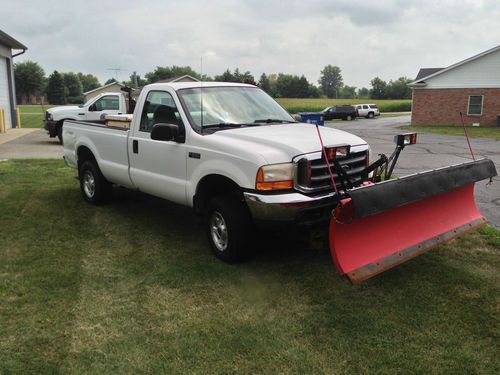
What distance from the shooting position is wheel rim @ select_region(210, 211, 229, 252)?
16.5ft

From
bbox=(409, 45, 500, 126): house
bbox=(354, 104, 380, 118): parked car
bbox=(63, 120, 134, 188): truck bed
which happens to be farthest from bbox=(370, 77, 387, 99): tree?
bbox=(63, 120, 134, 188): truck bed

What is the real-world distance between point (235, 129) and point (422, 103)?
32.5 m

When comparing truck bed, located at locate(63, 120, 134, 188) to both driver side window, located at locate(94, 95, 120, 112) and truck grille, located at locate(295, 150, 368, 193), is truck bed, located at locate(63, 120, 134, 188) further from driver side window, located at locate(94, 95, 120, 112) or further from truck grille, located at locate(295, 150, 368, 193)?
driver side window, located at locate(94, 95, 120, 112)

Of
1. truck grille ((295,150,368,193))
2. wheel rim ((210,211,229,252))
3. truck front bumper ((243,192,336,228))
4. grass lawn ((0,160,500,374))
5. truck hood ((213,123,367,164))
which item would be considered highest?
truck hood ((213,123,367,164))

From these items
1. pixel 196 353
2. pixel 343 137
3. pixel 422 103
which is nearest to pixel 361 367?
pixel 196 353

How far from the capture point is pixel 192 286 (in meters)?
4.57

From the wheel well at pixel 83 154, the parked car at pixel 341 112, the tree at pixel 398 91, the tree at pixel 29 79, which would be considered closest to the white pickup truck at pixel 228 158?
the wheel well at pixel 83 154

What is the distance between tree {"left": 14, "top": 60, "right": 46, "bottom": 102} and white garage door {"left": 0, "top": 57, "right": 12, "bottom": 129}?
74.4 metres

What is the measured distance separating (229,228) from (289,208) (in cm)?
76

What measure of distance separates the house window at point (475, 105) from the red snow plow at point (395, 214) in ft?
100

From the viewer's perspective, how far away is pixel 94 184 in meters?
7.46

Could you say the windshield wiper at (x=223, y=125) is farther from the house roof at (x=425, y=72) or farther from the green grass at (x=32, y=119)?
the house roof at (x=425, y=72)

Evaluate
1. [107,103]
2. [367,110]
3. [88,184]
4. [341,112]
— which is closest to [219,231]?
[88,184]

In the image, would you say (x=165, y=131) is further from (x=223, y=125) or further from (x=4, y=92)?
(x=4, y=92)
